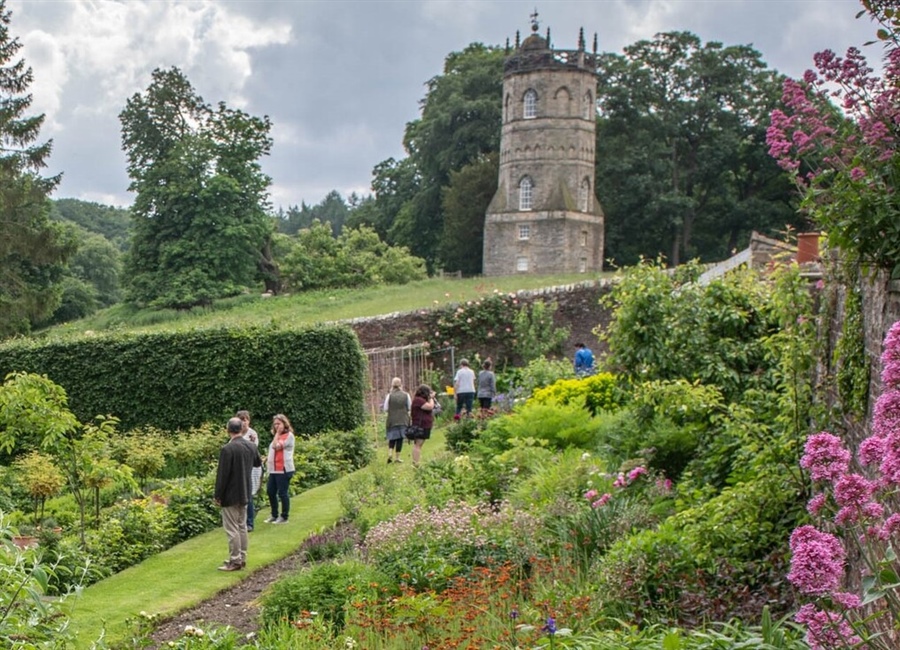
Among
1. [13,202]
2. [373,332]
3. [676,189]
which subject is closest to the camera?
[373,332]

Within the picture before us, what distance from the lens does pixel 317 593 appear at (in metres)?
8.10

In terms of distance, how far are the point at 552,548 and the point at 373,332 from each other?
Answer: 17142mm

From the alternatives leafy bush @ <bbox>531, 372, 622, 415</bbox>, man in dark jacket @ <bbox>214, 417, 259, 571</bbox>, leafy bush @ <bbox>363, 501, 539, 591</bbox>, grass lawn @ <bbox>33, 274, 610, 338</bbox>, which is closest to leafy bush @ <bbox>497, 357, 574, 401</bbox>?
leafy bush @ <bbox>531, 372, 622, 415</bbox>

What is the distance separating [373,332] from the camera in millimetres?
25344

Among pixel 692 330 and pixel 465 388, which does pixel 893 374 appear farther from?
pixel 465 388

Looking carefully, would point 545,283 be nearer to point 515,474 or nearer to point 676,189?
point 676,189

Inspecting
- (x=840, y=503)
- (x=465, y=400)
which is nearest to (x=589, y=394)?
(x=465, y=400)

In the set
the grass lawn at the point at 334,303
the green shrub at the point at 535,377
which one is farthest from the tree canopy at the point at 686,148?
the green shrub at the point at 535,377

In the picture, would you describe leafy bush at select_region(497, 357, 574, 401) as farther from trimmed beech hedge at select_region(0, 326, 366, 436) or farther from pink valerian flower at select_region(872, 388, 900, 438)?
pink valerian flower at select_region(872, 388, 900, 438)

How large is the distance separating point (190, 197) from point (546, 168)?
16.6 metres

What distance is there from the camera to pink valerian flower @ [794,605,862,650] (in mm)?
3299

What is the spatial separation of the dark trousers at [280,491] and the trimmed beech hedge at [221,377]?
6.83 m

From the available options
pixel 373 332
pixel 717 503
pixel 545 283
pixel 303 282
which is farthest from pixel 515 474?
pixel 303 282

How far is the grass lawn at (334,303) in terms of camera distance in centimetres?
3103
